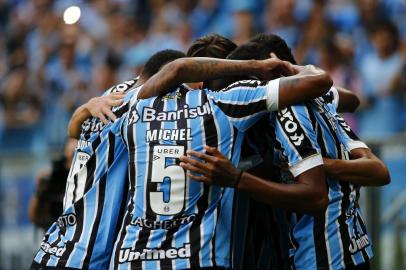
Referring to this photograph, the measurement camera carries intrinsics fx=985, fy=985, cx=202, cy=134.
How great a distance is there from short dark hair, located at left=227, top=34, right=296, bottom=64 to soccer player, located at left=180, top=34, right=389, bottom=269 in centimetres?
1

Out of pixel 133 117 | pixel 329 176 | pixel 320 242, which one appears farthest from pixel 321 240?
pixel 133 117

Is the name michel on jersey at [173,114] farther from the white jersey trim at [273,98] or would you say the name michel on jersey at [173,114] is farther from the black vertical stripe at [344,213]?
the black vertical stripe at [344,213]

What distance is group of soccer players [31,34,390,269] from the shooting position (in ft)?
15.4

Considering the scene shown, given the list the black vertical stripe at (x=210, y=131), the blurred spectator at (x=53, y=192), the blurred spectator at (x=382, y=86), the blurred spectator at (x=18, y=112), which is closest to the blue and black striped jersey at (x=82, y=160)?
the black vertical stripe at (x=210, y=131)

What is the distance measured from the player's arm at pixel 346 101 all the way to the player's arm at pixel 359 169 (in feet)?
1.65

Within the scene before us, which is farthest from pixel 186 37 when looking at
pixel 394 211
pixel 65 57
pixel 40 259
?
pixel 40 259

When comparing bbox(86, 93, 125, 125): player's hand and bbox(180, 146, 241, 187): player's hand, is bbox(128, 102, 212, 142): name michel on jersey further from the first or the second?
bbox(86, 93, 125, 125): player's hand

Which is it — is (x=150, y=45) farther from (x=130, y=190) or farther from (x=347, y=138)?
(x=130, y=190)

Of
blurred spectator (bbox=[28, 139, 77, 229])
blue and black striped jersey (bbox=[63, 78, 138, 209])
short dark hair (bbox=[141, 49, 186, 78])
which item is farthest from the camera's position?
blurred spectator (bbox=[28, 139, 77, 229])

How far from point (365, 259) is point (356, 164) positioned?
0.51 meters

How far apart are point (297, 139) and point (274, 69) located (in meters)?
0.45

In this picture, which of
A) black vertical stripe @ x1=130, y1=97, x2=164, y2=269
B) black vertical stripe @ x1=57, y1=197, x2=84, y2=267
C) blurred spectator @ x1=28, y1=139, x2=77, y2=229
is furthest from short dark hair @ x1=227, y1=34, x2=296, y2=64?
blurred spectator @ x1=28, y1=139, x2=77, y2=229

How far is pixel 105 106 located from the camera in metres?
5.35

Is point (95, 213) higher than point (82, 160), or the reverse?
point (82, 160)
